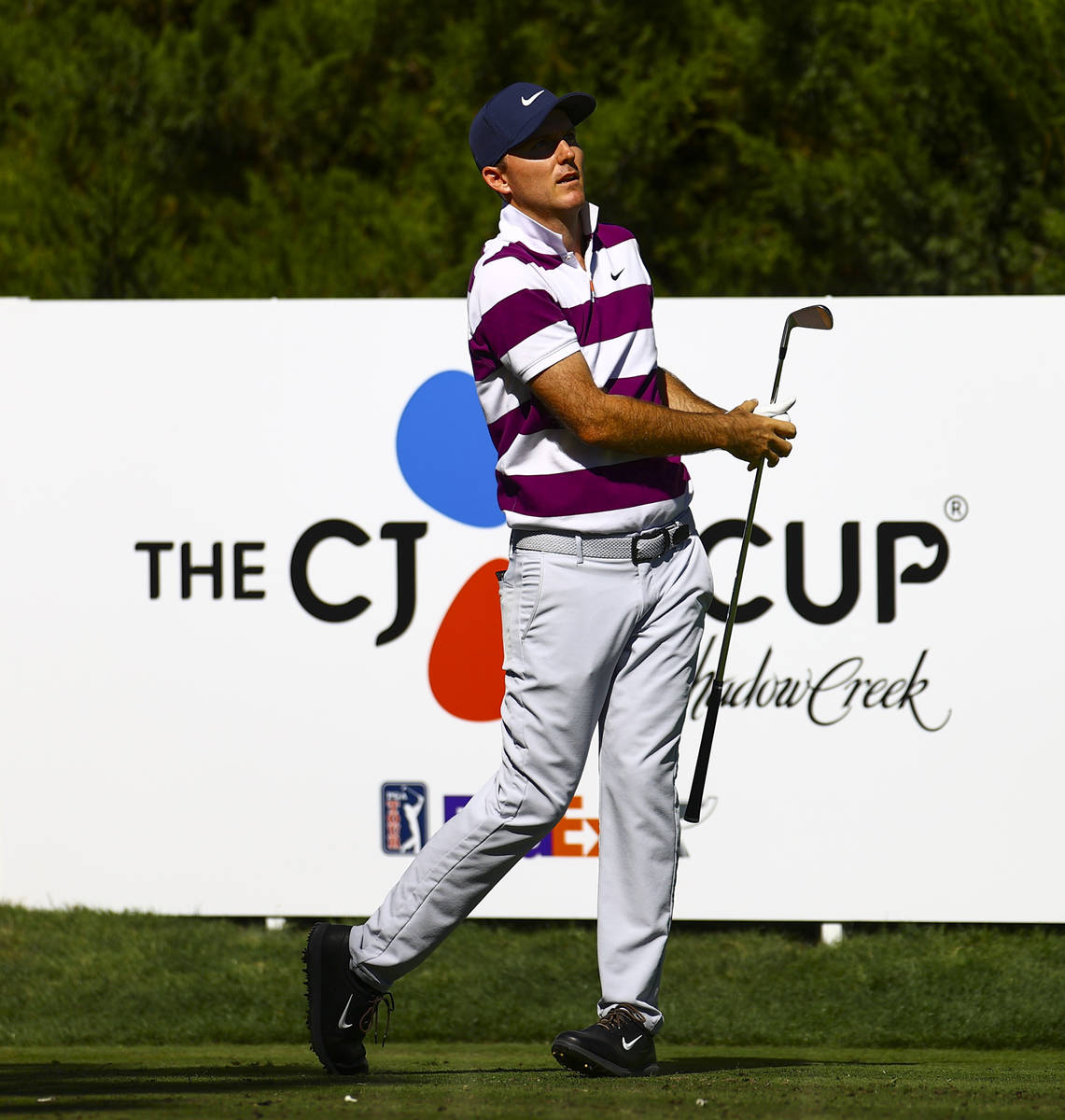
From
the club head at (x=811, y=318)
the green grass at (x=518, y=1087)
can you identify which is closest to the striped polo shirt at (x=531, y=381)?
the club head at (x=811, y=318)

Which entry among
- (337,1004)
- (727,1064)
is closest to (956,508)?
(727,1064)

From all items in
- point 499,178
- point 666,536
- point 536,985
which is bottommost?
point 536,985

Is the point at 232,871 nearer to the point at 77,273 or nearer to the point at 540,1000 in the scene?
the point at 540,1000

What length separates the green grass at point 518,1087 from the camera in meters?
2.34

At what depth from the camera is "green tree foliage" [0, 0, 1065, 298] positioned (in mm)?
7609

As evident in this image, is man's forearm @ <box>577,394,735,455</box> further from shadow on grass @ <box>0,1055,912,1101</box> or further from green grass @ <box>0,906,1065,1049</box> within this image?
green grass @ <box>0,906,1065,1049</box>

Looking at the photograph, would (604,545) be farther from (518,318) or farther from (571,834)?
(571,834)

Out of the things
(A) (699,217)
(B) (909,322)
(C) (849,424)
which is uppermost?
(A) (699,217)

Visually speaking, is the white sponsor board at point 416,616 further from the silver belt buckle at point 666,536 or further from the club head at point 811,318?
the silver belt buckle at point 666,536

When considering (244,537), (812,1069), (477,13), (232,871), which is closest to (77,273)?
(477,13)

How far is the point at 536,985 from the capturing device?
4.47m

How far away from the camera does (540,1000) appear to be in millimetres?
4402

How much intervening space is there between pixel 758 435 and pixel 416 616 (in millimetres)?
2090

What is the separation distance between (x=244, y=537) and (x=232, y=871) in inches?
39.1
